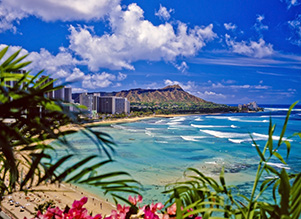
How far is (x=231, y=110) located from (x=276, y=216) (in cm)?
9152

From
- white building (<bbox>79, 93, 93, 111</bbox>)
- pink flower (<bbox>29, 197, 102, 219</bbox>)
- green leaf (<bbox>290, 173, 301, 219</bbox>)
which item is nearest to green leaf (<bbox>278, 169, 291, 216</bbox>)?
green leaf (<bbox>290, 173, 301, 219</bbox>)

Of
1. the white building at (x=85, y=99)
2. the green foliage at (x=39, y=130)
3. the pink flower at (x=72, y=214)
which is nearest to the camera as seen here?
the green foliage at (x=39, y=130)

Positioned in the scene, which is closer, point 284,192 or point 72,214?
point 284,192

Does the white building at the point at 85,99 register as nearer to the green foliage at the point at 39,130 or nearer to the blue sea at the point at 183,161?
the green foliage at the point at 39,130

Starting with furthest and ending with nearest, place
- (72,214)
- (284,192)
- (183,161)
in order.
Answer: (183,161)
(72,214)
(284,192)

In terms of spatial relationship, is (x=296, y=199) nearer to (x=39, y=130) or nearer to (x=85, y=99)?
(x=39, y=130)

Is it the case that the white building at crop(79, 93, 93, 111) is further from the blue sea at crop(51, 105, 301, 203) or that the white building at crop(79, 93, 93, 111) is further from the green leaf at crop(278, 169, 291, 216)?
the blue sea at crop(51, 105, 301, 203)

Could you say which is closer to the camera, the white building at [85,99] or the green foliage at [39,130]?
the green foliage at [39,130]


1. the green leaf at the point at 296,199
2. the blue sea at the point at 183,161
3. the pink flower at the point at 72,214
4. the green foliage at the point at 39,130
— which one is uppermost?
Answer: the green foliage at the point at 39,130

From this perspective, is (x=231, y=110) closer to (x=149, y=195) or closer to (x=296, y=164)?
(x=296, y=164)

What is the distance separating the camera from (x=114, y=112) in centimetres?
6981

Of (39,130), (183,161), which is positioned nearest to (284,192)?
(39,130)

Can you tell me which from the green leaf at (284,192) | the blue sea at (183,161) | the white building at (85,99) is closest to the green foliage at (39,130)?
the white building at (85,99)

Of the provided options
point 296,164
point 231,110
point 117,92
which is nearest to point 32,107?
point 296,164
